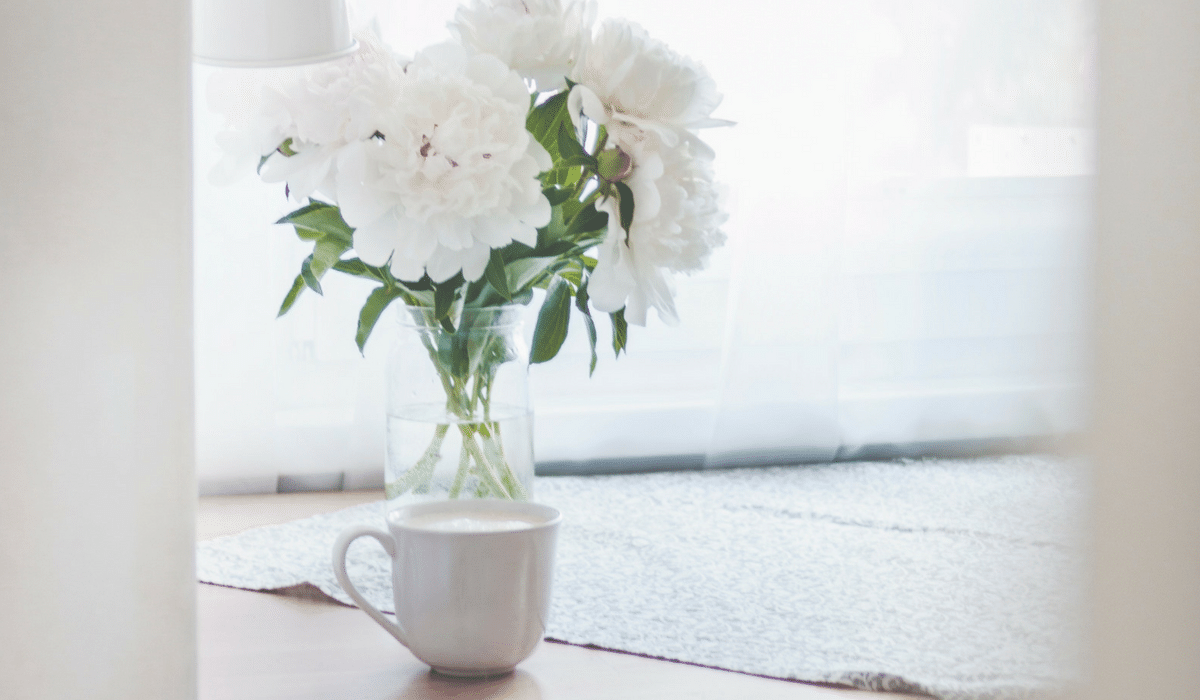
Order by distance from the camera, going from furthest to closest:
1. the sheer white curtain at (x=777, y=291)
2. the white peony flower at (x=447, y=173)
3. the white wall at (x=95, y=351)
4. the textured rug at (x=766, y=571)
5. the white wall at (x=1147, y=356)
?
the sheer white curtain at (x=777, y=291)
the textured rug at (x=766, y=571)
the white peony flower at (x=447, y=173)
the white wall at (x=95, y=351)
the white wall at (x=1147, y=356)

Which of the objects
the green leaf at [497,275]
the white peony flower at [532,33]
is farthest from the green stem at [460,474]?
the white peony flower at [532,33]

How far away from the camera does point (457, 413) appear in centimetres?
58

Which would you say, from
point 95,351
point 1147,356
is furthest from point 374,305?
point 1147,356

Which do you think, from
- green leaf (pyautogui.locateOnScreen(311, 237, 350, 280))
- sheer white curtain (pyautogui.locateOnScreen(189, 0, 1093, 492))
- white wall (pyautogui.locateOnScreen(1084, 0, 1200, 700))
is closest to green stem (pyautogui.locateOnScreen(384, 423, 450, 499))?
green leaf (pyautogui.locateOnScreen(311, 237, 350, 280))

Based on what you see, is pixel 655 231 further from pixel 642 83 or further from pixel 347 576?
pixel 347 576

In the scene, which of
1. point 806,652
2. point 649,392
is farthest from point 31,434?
point 649,392

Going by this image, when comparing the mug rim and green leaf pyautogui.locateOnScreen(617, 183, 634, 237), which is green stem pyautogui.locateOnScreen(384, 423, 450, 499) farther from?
green leaf pyautogui.locateOnScreen(617, 183, 634, 237)

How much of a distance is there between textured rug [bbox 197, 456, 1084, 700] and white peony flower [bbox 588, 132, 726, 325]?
0.18 meters

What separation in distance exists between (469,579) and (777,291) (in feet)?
2.93

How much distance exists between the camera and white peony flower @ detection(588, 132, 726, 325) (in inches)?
19.5

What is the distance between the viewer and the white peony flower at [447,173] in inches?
18.8

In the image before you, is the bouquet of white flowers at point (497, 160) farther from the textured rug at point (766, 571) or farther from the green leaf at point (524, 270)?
the textured rug at point (766, 571)

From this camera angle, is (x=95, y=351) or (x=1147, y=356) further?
(x=95, y=351)

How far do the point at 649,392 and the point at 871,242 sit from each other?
1.19 ft
